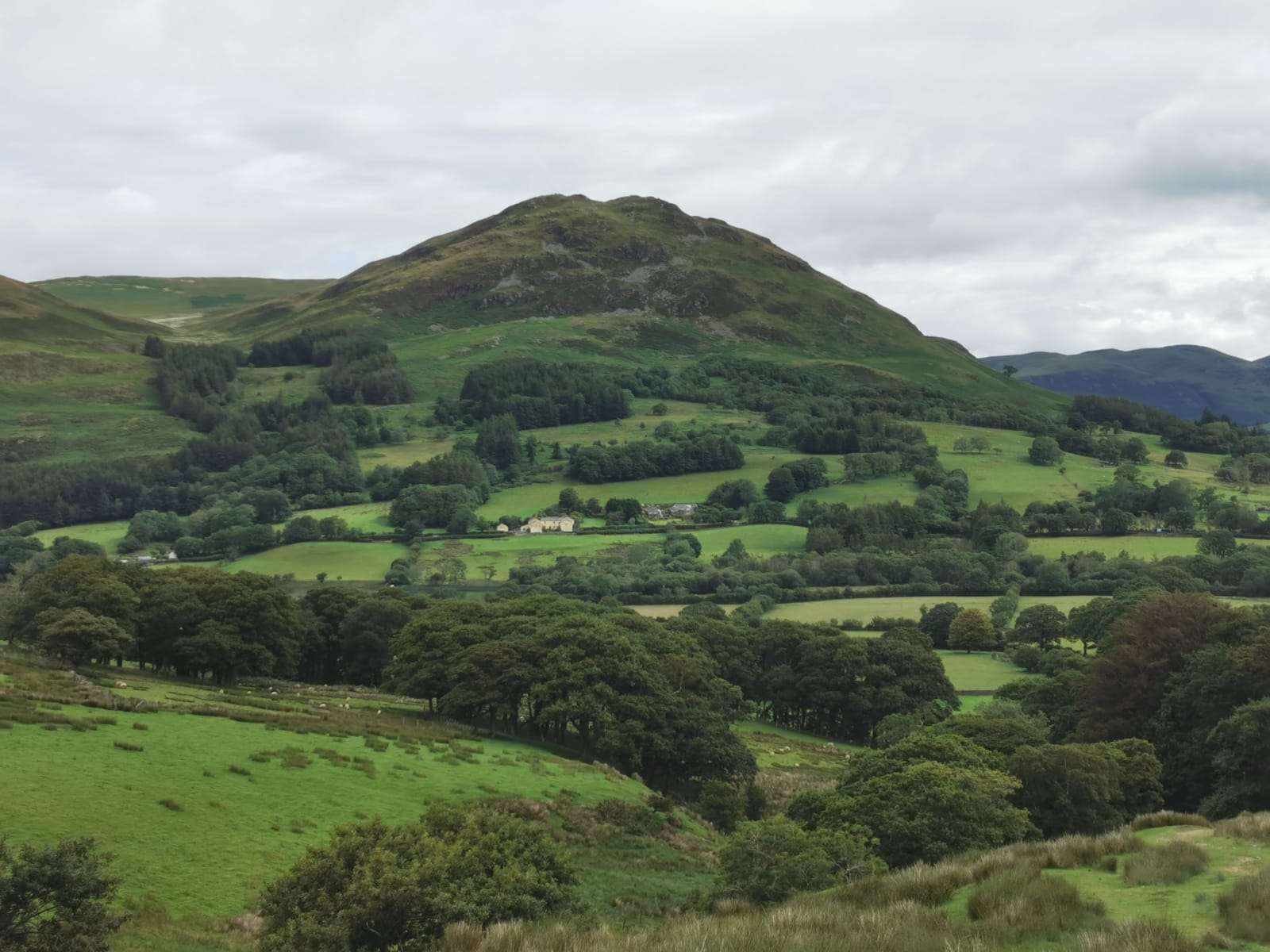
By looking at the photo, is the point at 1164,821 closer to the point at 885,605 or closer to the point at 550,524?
the point at 885,605

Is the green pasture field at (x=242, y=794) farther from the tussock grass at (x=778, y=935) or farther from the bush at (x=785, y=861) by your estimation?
the tussock grass at (x=778, y=935)

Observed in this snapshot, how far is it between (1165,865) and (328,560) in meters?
142

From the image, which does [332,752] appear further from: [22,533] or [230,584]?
[22,533]

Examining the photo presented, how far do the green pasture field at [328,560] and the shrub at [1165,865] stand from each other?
130 m

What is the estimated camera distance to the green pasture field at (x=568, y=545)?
148 meters

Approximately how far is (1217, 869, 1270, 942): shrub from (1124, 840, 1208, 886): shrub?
149 cm

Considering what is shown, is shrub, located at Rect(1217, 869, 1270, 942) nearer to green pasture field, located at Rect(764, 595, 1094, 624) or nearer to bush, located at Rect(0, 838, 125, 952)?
bush, located at Rect(0, 838, 125, 952)

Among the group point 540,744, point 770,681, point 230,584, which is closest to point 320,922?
point 540,744

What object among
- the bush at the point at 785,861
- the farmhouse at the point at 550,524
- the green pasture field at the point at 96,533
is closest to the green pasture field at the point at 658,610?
the farmhouse at the point at 550,524

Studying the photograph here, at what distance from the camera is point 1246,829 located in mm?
20125

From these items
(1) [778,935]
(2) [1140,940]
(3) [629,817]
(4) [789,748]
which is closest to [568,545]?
(4) [789,748]

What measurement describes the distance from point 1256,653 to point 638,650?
2979 cm

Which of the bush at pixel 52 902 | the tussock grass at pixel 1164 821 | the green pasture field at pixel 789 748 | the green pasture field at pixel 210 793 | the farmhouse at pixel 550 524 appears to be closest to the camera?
the bush at pixel 52 902

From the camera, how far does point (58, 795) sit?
28047mm
